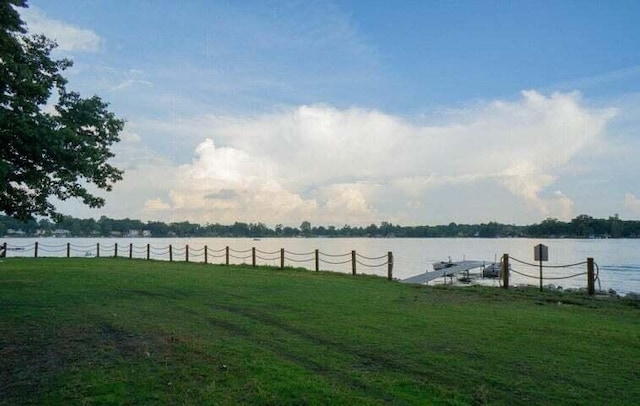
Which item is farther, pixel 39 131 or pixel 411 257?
pixel 411 257

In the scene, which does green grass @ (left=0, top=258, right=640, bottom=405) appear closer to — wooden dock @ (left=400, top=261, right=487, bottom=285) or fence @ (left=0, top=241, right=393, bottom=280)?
fence @ (left=0, top=241, right=393, bottom=280)

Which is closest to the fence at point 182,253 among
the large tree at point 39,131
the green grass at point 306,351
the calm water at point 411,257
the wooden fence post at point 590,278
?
the calm water at point 411,257

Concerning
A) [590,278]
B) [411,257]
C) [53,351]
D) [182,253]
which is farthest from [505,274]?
[411,257]

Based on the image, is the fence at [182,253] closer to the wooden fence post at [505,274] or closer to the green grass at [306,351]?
the wooden fence post at [505,274]

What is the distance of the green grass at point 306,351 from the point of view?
5320mm

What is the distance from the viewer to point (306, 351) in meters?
7.04

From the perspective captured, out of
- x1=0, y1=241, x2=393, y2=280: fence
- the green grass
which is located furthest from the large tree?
x1=0, y1=241, x2=393, y2=280: fence

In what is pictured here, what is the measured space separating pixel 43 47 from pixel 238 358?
715cm

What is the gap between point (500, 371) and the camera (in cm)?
620

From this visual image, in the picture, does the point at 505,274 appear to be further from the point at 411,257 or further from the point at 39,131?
the point at 411,257

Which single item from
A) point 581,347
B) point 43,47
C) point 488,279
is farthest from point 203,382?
point 488,279

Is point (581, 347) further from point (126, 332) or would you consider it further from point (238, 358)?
point (126, 332)

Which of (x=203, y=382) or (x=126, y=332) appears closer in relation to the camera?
(x=203, y=382)

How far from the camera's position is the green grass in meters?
5.32
